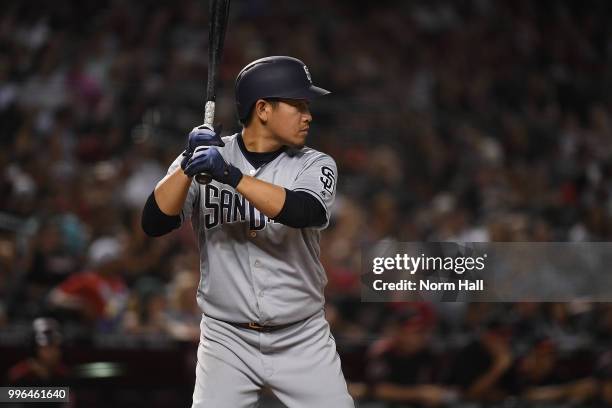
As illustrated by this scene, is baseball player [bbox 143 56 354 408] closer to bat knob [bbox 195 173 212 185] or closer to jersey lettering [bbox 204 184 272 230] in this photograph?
jersey lettering [bbox 204 184 272 230]

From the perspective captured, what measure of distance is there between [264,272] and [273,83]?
1.94ft

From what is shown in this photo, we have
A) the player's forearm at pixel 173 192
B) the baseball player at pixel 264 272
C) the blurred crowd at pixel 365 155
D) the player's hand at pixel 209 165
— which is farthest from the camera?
the blurred crowd at pixel 365 155

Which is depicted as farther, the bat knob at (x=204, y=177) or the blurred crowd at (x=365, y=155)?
the blurred crowd at (x=365, y=155)

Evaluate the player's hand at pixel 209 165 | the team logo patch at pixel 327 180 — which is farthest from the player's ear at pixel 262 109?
the player's hand at pixel 209 165

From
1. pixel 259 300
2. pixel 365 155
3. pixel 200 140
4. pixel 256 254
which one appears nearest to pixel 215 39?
pixel 200 140

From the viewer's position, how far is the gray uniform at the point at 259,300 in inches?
117

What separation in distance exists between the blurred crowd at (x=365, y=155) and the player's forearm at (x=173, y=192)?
2732 mm

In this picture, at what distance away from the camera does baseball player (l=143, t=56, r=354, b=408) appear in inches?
117

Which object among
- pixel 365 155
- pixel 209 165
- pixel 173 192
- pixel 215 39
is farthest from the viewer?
pixel 365 155

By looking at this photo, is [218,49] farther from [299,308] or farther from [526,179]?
[526,179]

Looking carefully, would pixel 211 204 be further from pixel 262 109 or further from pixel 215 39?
pixel 215 39

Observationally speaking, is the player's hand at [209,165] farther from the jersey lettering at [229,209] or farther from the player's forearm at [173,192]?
the jersey lettering at [229,209]

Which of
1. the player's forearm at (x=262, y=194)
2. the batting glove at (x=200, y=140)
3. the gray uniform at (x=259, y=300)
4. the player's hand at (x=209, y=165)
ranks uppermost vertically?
the batting glove at (x=200, y=140)

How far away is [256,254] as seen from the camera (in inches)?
119
